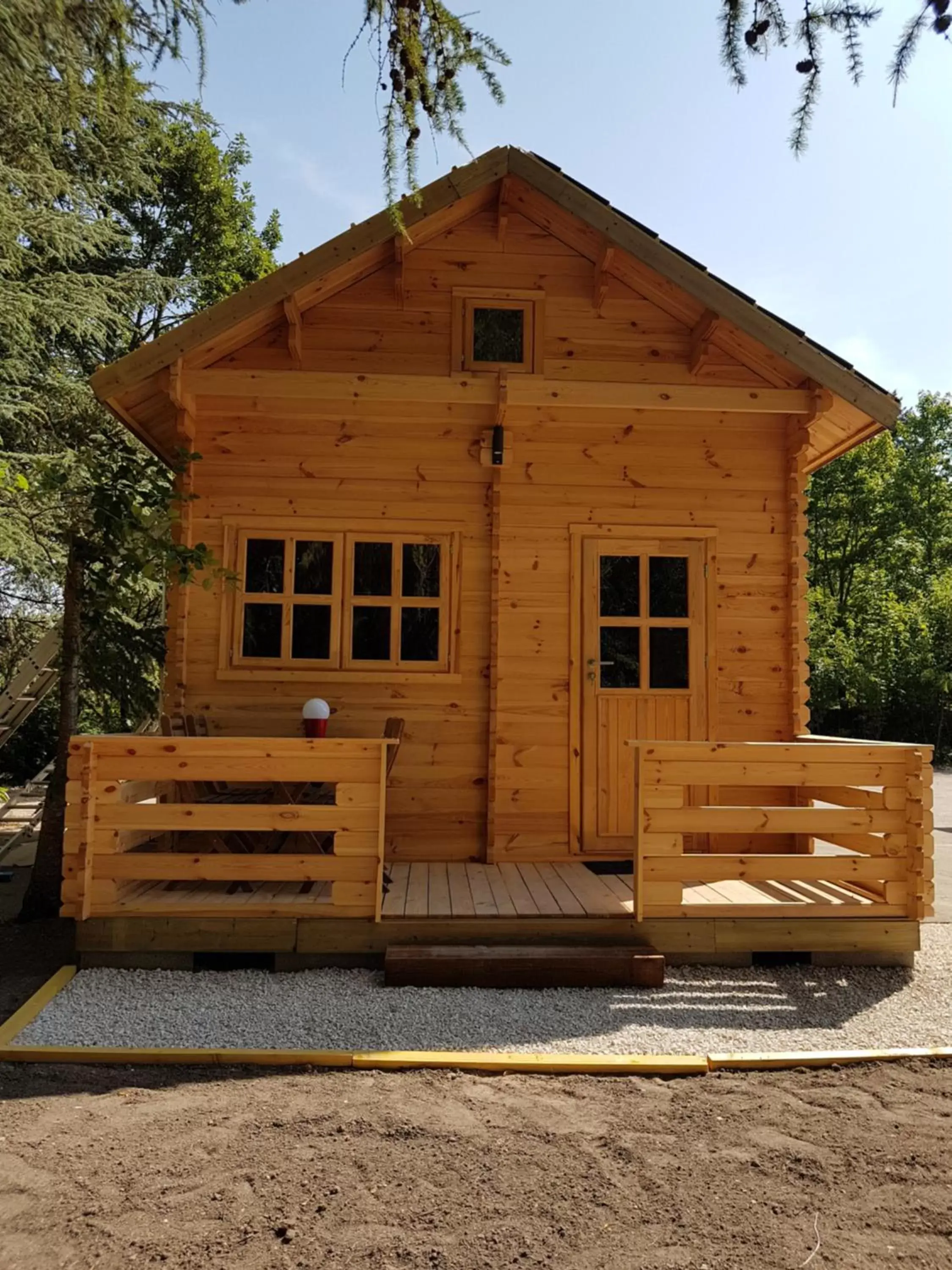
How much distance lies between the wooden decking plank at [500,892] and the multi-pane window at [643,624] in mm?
1496

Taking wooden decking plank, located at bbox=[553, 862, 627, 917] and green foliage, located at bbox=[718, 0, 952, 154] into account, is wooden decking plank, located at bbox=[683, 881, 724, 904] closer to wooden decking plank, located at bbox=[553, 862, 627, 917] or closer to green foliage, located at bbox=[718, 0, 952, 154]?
wooden decking plank, located at bbox=[553, 862, 627, 917]

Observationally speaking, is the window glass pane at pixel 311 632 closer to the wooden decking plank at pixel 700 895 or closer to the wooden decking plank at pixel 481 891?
the wooden decking plank at pixel 481 891

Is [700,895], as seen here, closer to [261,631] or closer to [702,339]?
[261,631]

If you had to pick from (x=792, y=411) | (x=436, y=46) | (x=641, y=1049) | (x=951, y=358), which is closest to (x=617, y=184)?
(x=436, y=46)

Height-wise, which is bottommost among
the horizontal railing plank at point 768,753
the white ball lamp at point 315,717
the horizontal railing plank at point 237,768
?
the horizontal railing plank at point 237,768

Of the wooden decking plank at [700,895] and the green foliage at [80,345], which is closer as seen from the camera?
the green foliage at [80,345]

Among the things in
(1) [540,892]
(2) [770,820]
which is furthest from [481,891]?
(2) [770,820]

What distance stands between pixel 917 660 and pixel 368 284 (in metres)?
20.6

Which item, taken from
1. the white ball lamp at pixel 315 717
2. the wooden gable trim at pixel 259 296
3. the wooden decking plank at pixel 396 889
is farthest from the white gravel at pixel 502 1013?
the wooden gable trim at pixel 259 296

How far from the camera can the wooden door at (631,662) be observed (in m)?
6.14

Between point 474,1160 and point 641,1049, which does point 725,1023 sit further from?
point 474,1160

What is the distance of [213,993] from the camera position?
4363 mm

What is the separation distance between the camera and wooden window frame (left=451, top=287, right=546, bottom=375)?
6.30m

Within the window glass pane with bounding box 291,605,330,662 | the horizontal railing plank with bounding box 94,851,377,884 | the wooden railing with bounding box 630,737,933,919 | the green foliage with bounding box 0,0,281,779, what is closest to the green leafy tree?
the green foliage with bounding box 0,0,281,779
